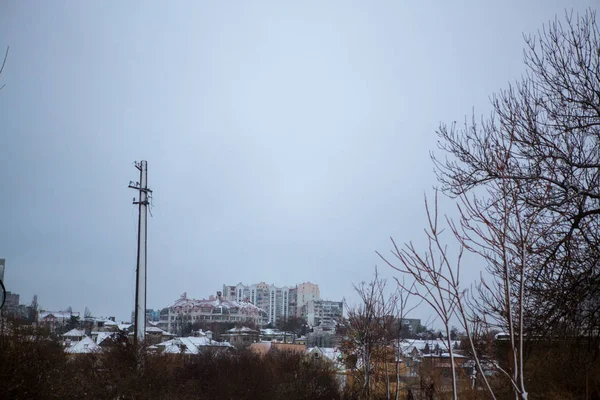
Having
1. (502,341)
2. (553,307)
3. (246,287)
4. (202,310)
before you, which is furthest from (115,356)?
(246,287)

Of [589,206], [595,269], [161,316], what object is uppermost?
[589,206]

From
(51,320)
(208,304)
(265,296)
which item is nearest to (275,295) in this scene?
(265,296)

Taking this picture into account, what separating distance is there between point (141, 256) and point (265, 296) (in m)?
124

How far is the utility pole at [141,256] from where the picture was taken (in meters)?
16.3

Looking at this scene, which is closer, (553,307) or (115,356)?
(553,307)

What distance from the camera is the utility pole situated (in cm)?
1627

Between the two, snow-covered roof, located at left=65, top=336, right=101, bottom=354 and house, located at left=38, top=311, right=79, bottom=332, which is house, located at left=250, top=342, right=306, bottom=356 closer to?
snow-covered roof, located at left=65, top=336, right=101, bottom=354

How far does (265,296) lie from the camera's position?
456 ft

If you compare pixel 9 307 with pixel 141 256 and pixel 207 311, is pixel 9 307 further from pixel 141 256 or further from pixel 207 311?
pixel 207 311

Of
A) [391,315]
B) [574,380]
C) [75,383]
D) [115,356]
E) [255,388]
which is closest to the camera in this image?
[574,380]

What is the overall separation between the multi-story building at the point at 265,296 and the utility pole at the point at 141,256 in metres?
115

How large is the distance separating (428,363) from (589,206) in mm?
24810

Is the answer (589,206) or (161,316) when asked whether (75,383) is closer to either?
(589,206)

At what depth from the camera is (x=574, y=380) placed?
401 inches
